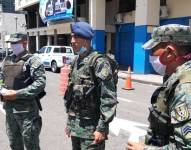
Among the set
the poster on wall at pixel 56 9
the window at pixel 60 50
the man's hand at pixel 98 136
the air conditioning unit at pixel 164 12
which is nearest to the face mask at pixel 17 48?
the man's hand at pixel 98 136

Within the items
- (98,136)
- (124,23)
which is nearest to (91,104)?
(98,136)

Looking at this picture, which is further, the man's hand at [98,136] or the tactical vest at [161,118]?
the man's hand at [98,136]

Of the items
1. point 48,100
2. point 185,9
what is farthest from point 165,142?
point 185,9

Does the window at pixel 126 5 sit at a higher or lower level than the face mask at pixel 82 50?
higher

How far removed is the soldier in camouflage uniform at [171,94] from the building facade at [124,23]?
1337 cm

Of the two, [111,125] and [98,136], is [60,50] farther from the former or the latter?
[98,136]

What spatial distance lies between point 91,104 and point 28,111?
44.0 inches

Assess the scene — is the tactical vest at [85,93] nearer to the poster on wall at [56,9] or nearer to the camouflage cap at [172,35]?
the camouflage cap at [172,35]

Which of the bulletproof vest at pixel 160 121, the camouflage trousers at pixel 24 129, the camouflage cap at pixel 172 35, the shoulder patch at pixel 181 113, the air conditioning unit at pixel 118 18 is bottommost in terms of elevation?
the camouflage trousers at pixel 24 129

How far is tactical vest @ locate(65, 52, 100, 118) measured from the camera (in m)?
3.78

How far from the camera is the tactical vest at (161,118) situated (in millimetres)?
2305

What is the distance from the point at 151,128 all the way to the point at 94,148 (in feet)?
4.47

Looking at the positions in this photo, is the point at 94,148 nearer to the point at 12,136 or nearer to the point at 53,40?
the point at 12,136

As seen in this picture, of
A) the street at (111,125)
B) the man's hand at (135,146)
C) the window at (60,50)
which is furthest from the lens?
the window at (60,50)
